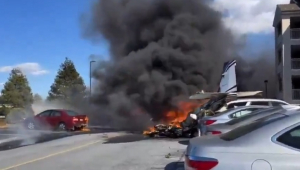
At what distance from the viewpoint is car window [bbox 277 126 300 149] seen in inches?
137

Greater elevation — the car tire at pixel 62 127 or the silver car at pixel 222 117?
the silver car at pixel 222 117

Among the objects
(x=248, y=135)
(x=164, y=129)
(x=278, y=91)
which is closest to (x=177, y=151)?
(x=164, y=129)

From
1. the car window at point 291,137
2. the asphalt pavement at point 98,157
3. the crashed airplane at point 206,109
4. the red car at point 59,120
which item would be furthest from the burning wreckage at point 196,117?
the car window at point 291,137

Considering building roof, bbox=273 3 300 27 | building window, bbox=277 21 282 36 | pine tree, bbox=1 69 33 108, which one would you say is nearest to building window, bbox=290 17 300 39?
building roof, bbox=273 3 300 27

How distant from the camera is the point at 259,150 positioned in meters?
3.44

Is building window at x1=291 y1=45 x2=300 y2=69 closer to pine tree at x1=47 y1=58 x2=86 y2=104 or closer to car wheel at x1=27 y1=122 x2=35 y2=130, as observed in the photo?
car wheel at x1=27 y1=122 x2=35 y2=130

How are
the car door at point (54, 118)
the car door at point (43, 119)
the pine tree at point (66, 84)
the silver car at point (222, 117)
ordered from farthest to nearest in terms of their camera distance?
the pine tree at point (66, 84), the car door at point (43, 119), the car door at point (54, 118), the silver car at point (222, 117)

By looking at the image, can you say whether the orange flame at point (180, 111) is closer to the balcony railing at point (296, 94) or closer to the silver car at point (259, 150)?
the balcony railing at point (296, 94)

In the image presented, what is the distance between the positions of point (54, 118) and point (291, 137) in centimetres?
1854

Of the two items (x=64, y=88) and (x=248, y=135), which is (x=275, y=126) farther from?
(x=64, y=88)

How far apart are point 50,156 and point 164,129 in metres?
6.29

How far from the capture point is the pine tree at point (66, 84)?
4366 centimetres

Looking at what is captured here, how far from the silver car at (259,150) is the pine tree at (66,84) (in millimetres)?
39401

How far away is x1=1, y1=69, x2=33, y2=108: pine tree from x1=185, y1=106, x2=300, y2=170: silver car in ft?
124
